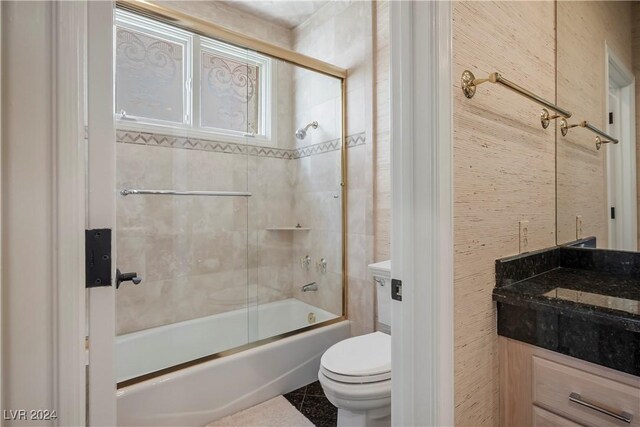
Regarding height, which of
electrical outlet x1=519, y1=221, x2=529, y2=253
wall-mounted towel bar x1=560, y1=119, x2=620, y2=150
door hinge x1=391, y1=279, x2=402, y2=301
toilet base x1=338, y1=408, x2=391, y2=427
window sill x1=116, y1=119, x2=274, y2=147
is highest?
window sill x1=116, y1=119, x2=274, y2=147

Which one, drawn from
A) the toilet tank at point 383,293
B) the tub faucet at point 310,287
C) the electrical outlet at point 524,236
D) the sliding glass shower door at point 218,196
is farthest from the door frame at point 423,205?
the tub faucet at point 310,287

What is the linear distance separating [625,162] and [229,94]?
2.30m

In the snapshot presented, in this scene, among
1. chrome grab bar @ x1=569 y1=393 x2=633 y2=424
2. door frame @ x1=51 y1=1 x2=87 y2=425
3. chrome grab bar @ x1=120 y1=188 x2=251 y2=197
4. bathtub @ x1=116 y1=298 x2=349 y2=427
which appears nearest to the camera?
door frame @ x1=51 y1=1 x2=87 y2=425

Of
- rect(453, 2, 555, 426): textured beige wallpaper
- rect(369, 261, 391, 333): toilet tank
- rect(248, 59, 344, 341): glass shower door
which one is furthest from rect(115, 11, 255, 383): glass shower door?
rect(453, 2, 555, 426): textured beige wallpaper

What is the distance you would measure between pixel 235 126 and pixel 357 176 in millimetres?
1003

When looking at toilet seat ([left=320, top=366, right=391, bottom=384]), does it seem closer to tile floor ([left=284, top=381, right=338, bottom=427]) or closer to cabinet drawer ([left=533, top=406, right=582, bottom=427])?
tile floor ([left=284, top=381, right=338, bottom=427])

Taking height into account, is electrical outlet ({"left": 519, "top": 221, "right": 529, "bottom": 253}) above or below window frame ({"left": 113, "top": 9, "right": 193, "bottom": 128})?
below

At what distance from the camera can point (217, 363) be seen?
1.78m

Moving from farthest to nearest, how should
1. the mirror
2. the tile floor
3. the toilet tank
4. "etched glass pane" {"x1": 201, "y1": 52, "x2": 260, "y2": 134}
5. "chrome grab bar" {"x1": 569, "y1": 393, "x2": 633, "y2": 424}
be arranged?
"etched glass pane" {"x1": 201, "y1": 52, "x2": 260, "y2": 134}
the toilet tank
the tile floor
the mirror
"chrome grab bar" {"x1": 569, "y1": 393, "x2": 633, "y2": 424}

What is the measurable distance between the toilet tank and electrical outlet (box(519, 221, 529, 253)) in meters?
0.75

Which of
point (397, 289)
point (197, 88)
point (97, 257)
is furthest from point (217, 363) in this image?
point (197, 88)

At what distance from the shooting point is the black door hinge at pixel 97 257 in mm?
536

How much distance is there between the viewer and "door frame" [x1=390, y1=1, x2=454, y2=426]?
33.0 inches

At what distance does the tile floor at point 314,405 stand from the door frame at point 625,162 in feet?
5.06
